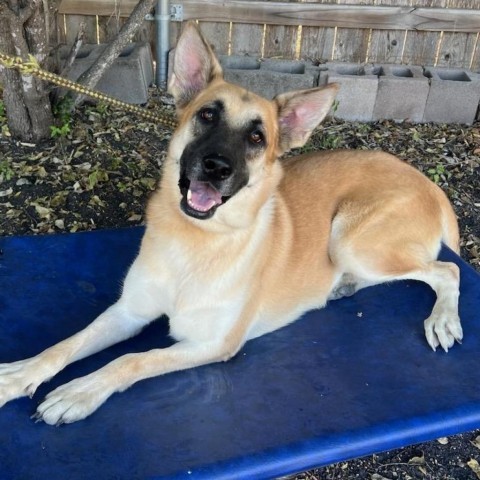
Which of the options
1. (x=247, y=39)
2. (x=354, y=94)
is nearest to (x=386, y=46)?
(x=354, y=94)

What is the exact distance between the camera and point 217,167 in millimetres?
2172

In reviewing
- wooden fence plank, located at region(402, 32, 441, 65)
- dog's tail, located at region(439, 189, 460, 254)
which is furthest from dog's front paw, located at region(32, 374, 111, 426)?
wooden fence plank, located at region(402, 32, 441, 65)

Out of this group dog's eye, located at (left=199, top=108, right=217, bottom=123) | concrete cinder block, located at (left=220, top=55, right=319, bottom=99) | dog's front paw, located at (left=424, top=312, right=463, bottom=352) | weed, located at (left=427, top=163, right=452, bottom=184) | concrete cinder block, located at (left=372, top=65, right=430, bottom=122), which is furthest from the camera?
concrete cinder block, located at (left=372, top=65, right=430, bottom=122)

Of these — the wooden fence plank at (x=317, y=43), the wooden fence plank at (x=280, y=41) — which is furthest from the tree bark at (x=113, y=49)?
the wooden fence plank at (x=317, y=43)

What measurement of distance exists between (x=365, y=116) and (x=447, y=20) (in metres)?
1.28

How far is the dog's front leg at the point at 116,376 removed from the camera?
6.79 feet

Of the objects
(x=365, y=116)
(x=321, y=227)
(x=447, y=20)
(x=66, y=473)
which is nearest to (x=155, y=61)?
(x=365, y=116)

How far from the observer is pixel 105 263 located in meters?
3.01

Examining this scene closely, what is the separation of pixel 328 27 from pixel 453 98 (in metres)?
1.35

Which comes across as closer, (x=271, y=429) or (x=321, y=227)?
(x=271, y=429)

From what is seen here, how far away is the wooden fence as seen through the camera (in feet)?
17.3

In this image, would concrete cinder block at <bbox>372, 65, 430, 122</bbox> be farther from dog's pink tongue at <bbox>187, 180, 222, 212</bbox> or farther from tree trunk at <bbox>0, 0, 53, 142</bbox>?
dog's pink tongue at <bbox>187, 180, 222, 212</bbox>

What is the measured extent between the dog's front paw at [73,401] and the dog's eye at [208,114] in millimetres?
1084

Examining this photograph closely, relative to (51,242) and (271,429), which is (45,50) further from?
(271,429)
